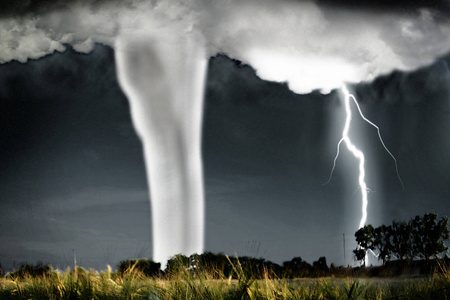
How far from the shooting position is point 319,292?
26.3ft

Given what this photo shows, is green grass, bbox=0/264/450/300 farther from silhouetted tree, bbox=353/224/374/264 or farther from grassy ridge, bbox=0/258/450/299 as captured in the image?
silhouetted tree, bbox=353/224/374/264

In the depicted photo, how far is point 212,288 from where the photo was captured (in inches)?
352

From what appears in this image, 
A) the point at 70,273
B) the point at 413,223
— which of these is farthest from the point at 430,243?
the point at 70,273

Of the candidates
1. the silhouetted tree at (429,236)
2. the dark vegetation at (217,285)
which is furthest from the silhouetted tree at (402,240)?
the dark vegetation at (217,285)

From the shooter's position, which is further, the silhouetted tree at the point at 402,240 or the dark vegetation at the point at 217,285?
the silhouetted tree at the point at 402,240

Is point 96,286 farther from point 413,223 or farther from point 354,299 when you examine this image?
point 413,223

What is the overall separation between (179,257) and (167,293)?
0.80 metres

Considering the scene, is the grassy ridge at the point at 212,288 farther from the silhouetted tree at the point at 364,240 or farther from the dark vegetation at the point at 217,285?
the silhouetted tree at the point at 364,240

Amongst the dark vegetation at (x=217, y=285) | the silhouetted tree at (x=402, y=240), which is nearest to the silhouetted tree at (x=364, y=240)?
the silhouetted tree at (x=402, y=240)

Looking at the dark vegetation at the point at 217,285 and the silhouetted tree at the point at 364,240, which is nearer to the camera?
the dark vegetation at the point at 217,285

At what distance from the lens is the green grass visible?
8.03 m

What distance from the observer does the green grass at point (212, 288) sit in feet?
26.3

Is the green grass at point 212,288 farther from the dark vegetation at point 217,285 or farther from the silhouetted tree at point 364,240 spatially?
the silhouetted tree at point 364,240

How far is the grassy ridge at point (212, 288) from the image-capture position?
26.4ft
